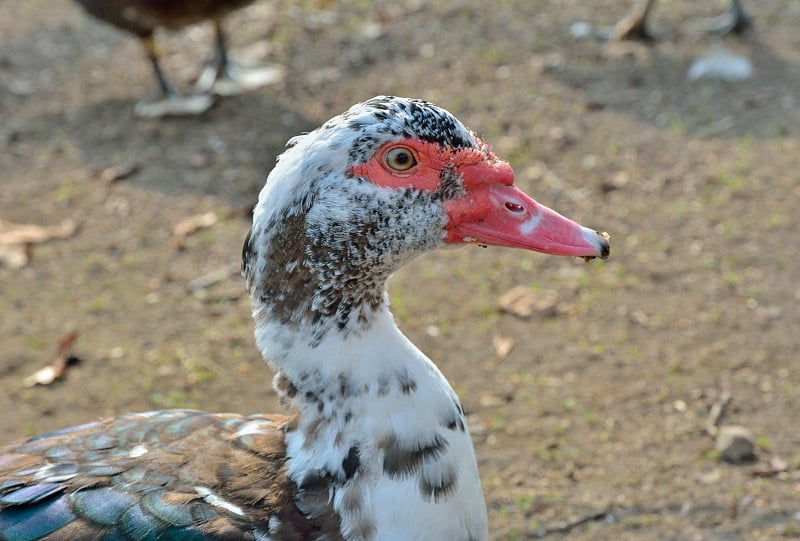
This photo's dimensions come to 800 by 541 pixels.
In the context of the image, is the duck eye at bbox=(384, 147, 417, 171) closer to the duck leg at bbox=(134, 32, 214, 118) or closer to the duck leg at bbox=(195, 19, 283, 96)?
the duck leg at bbox=(134, 32, 214, 118)

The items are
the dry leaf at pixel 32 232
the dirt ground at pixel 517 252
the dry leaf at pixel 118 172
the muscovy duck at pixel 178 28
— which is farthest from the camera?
the muscovy duck at pixel 178 28

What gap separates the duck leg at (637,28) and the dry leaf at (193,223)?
11.2 feet

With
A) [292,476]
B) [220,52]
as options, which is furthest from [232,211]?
[292,476]

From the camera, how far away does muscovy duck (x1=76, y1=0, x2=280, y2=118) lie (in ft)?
21.1

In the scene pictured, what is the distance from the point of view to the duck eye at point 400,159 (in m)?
2.35

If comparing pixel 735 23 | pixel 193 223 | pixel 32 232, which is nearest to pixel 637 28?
pixel 735 23

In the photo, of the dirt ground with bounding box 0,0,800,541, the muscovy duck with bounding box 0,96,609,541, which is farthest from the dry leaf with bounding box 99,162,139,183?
the muscovy duck with bounding box 0,96,609,541

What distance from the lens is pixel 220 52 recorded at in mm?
6918

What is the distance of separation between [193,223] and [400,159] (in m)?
3.38

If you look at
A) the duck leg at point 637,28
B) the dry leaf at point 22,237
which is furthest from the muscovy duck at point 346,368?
the duck leg at point 637,28

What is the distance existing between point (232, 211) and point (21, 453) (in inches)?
120

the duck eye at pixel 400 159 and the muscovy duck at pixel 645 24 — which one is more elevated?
the muscovy duck at pixel 645 24

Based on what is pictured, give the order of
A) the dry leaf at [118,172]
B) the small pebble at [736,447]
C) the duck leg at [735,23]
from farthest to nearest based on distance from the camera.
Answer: the duck leg at [735,23], the dry leaf at [118,172], the small pebble at [736,447]

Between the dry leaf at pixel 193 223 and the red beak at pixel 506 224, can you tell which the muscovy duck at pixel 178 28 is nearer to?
the dry leaf at pixel 193 223
